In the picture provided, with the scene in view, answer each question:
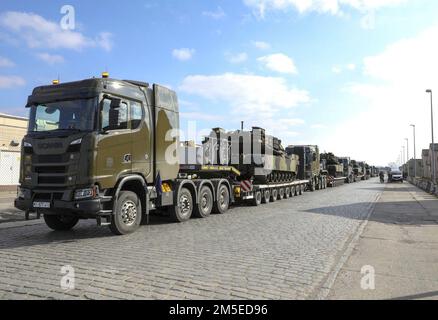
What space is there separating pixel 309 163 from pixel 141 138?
2268 cm

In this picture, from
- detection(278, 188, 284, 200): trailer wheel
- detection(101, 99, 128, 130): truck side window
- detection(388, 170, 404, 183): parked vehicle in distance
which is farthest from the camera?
detection(388, 170, 404, 183): parked vehicle in distance

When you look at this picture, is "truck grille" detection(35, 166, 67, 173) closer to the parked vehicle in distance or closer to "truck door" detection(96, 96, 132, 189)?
"truck door" detection(96, 96, 132, 189)

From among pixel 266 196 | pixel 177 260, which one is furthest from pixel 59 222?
pixel 266 196

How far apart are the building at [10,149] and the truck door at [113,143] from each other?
19.9m

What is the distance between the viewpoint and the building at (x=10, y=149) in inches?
1097

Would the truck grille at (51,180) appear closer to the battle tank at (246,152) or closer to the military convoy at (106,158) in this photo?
the military convoy at (106,158)

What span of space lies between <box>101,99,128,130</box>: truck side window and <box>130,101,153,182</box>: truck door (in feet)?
1.42

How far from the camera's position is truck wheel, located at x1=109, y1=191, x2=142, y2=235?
955 centimetres

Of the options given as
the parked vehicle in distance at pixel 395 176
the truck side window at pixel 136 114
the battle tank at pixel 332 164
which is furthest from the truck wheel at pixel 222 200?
the parked vehicle in distance at pixel 395 176

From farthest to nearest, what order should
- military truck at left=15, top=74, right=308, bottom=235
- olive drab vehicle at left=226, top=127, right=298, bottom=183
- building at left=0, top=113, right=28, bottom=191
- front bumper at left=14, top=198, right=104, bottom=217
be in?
building at left=0, top=113, right=28, bottom=191
olive drab vehicle at left=226, top=127, right=298, bottom=183
military truck at left=15, top=74, right=308, bottom=235
front bumper at left=14, top=198, right=104, bottom=217

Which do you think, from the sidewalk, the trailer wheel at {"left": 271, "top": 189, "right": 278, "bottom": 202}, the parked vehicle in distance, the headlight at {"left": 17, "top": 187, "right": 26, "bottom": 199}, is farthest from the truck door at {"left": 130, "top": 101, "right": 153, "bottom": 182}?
the parked vehicle in distance

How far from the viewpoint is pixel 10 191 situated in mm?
27906
